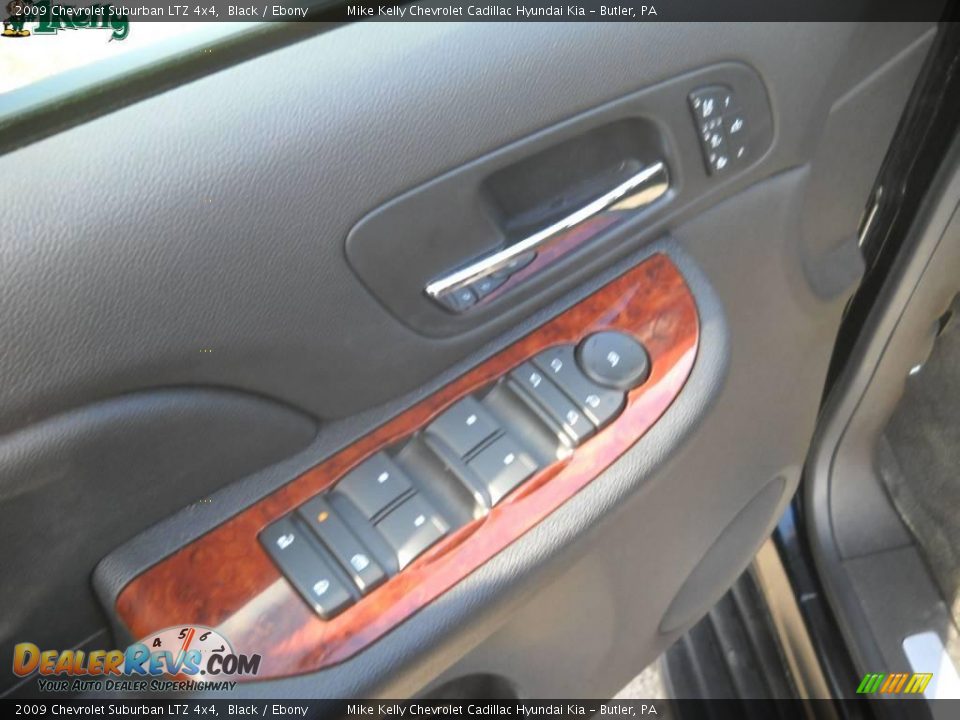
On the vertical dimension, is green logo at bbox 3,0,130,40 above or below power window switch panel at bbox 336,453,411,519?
above

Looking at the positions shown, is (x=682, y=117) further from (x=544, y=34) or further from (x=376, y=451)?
(x=376, y=451)

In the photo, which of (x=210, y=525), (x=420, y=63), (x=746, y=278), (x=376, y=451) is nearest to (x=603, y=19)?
(x=420, y=63)

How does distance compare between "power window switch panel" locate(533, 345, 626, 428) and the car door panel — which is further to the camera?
"power window switch panel" locate(533, 345, 626, 428)

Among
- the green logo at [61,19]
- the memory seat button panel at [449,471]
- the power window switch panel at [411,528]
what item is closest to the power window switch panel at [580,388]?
the memory seat button panel at [449,471]

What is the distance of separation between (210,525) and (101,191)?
0.26 meters

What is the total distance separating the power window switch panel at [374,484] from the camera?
2.26 feet

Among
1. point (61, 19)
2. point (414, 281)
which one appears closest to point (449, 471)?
point (414, 281)

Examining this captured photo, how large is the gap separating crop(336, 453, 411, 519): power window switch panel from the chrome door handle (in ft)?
0.45

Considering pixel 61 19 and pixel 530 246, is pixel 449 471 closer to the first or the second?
Answer: pixel 530 246

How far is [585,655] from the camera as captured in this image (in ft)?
2.76

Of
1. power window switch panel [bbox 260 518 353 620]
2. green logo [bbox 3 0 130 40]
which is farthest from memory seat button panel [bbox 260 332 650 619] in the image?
green logo [bbox 3 0 130 40]

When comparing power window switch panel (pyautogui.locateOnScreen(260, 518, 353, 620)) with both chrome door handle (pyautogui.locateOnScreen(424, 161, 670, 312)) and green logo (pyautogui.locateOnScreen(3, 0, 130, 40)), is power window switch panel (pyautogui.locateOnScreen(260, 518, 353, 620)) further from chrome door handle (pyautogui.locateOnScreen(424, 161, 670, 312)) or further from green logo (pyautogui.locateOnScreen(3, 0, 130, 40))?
green logo (pyautogui.locateOnScreen(3, 0, 130, 40))

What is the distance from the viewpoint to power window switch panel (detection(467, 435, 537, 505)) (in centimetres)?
71

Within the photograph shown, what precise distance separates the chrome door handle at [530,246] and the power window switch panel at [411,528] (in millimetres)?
162
